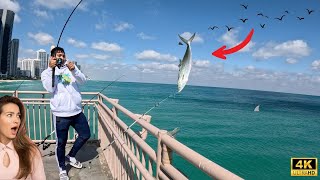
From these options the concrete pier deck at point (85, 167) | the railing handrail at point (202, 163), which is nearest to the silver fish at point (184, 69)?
the railing handrail at point (202, 163)

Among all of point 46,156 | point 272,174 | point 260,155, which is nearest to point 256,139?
point 260,155

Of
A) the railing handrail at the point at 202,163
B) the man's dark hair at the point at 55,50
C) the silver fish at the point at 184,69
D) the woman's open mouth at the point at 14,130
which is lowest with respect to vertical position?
the railing handrail at the point at 202,163

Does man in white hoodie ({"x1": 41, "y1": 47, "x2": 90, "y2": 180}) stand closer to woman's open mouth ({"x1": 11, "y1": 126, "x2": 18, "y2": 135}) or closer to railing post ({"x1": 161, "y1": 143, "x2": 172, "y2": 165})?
woman's open mouth ({"x1": 11, "y1": 126, "x2": 18, "y2": 135})

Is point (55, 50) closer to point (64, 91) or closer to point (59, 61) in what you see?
point (59, 61)

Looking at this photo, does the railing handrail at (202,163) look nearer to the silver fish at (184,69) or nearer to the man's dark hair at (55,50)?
the silver fish at (184,69)

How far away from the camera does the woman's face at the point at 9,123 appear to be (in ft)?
6.12

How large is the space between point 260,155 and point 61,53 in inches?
817

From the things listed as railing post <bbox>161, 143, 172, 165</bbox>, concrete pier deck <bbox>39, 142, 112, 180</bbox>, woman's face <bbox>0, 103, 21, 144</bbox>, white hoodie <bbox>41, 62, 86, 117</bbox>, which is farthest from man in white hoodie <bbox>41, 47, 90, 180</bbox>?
railing post <bbox>161, 143, 172, 165</bbox>

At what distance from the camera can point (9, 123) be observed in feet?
6.13

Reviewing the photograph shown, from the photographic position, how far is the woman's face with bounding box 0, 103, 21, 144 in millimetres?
1864

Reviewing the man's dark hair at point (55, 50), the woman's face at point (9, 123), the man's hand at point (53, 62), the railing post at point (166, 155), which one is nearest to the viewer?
the woman's face at point (9, 123)

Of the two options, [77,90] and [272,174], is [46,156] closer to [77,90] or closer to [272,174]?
[77,90]

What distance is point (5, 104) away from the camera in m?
1.89

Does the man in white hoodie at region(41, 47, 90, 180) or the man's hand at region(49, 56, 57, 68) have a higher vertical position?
the man's hand at region(49, 56, 57, 68)
